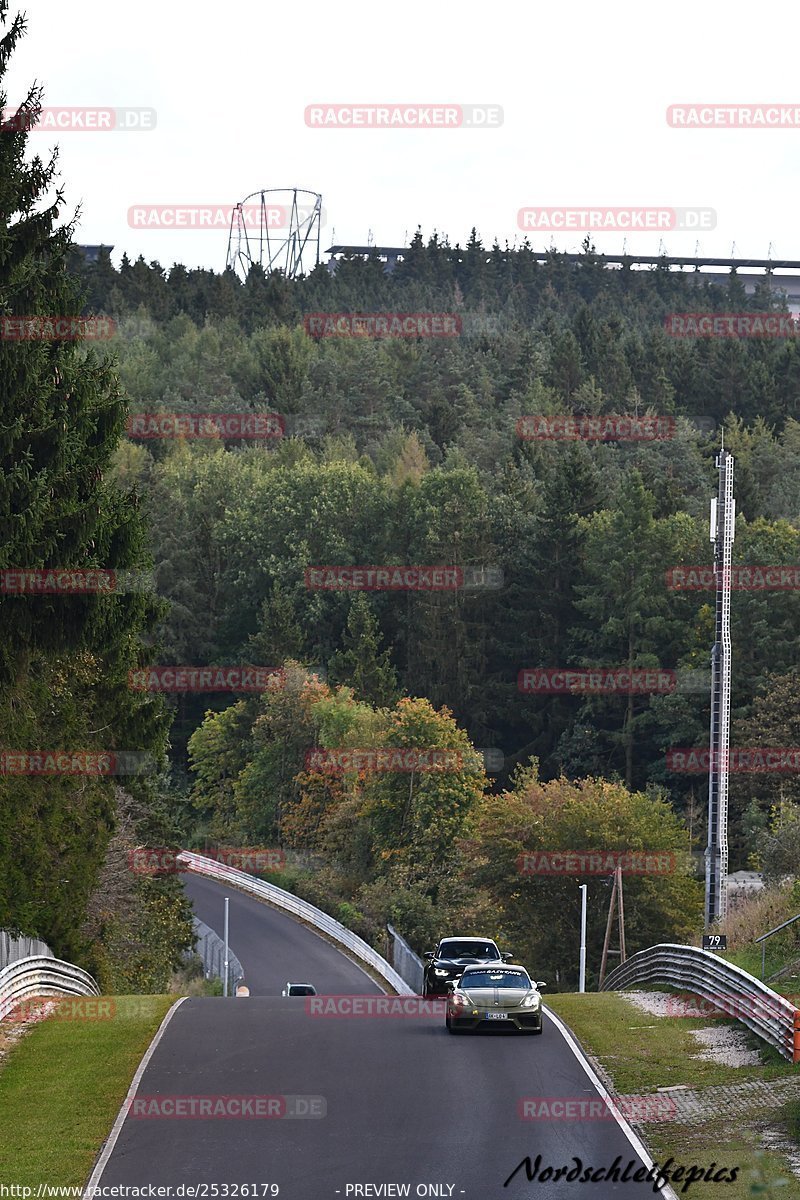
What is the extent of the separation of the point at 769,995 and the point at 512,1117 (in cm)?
601

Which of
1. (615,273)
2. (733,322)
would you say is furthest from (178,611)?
(615,273)

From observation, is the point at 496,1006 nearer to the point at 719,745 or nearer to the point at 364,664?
the point at 719,745

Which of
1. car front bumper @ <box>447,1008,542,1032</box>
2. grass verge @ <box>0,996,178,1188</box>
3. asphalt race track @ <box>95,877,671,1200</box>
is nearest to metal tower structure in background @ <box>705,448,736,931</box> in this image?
asphalt race track @ <box>95,877,671,1200</box>

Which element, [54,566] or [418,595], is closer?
[54,566]

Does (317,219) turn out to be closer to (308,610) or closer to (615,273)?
(615,273)

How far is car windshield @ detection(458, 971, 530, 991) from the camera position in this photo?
1003 inches

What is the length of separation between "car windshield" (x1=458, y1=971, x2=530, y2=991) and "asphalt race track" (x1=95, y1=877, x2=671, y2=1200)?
0.74 metres

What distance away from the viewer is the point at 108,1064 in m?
22.0

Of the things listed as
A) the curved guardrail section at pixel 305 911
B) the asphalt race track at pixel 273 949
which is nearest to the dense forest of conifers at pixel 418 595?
the curved guardrail section at pixel 305 911

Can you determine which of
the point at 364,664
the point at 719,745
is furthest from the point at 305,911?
the point at 719,745

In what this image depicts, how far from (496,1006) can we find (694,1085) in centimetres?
476

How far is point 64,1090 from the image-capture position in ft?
66.8

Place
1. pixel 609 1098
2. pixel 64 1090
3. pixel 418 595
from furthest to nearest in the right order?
pixel 418 595 < pixel 64 1090 < pixel 609 1098

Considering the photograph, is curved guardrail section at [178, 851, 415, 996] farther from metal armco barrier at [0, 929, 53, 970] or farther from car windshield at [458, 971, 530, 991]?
car windshield at [458, 971, 530, 991]
